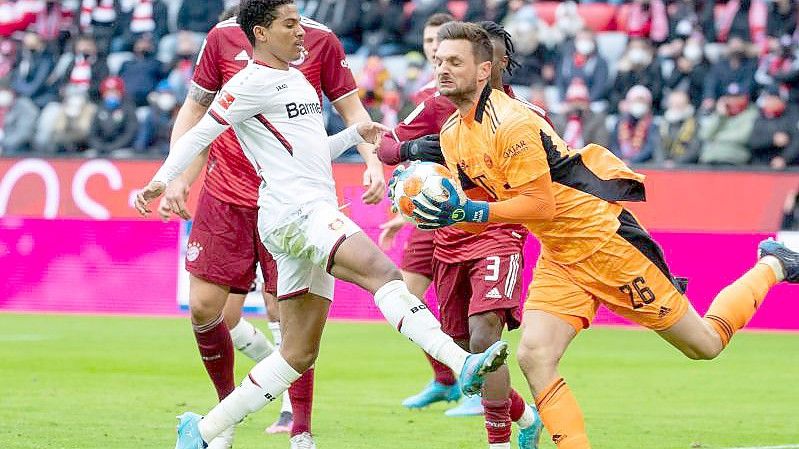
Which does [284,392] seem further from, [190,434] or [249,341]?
[190,434]

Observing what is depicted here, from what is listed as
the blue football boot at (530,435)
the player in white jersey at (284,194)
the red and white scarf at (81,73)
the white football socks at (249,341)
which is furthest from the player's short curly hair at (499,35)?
the red and white scarf at (81,73)

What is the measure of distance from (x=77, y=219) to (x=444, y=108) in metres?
11.0

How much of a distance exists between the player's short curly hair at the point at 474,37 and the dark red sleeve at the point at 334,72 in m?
1.60

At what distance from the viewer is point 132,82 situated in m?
23.6

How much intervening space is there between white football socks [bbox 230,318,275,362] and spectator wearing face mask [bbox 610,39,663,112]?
1268cm

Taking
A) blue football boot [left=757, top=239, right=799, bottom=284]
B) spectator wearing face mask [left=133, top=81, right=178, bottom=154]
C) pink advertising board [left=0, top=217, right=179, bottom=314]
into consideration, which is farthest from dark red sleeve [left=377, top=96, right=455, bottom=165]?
spectator wearing face mask [left=133, top=81, right=178, bottom=154]

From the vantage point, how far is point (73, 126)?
22438mm

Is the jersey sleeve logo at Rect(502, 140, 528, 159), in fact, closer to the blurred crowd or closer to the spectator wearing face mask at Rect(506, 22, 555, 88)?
the blurred crowd

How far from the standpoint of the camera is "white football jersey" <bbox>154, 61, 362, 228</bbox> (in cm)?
722

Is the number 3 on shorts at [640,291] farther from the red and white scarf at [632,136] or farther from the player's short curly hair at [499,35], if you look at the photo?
the red and white scarf at [632,136]

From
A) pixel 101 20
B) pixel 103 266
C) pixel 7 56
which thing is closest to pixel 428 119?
pixel 103 266

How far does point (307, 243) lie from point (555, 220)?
1229 mm

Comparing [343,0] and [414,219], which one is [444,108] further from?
[343,0]

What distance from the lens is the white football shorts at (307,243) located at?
7.11 meters
